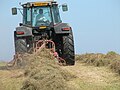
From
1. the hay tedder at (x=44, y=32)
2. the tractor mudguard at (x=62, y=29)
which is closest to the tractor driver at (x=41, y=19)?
the hay tedder at (x=44, y=32)

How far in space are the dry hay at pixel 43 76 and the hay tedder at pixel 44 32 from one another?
169cm

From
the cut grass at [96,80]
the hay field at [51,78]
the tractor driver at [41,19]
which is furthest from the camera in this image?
the tractor driver at [41,19]

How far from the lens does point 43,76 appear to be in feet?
23.2

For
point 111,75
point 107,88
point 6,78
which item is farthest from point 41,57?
point 107,88

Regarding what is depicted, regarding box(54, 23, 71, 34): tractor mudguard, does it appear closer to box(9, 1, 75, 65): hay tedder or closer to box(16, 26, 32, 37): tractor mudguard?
box(9, 1, 75, 65): hay tedder

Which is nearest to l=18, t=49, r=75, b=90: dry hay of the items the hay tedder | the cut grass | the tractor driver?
the cut grass

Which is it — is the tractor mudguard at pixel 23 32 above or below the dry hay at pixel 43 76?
above


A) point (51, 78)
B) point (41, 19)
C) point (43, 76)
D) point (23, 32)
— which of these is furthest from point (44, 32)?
point (51, 78)

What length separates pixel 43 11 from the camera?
11969mm

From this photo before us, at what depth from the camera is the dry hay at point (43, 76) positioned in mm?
6583

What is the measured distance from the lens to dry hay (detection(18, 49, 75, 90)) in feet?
21.6

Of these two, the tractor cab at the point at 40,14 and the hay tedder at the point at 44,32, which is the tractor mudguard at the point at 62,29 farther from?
the tractor cab at the point at 40,14

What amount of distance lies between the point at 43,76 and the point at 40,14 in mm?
5100

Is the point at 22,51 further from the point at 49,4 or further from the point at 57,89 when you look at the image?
the point at 57,89
